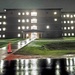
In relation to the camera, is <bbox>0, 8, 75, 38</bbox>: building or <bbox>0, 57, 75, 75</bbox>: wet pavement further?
<bbox>0, 8, 75, 38</bbox>: building

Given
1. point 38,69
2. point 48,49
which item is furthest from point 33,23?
point 38,69

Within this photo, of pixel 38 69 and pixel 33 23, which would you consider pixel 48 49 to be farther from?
pixel 33 23

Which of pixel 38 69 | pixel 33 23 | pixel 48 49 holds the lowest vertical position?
pixel 48 49

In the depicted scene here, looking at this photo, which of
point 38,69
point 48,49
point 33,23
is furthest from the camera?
point 33,23

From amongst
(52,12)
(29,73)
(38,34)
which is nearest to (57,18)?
(52,12)

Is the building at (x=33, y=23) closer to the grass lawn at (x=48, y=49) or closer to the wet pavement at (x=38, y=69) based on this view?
the grass lawn at (x=48, y=49)

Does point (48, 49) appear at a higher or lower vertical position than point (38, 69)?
lower

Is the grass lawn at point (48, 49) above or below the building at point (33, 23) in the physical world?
below

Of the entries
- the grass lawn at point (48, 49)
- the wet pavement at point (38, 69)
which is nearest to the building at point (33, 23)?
the grass lawn at point (48, 49)

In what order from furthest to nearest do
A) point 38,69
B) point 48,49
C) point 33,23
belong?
1. point 33,23
2. point 48,49
3. point 38,69

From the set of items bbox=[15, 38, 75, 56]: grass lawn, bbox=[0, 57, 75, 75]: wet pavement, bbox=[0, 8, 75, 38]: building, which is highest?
bbox=[0, 8, 75, 38]: building

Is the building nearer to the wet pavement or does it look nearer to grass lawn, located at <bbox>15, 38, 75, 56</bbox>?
grass lawn, located at <bbox>15, 38, 75, 56</bbox>

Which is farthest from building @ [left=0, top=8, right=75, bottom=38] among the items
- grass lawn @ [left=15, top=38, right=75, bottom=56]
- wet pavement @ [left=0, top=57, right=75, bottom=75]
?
wet pavement @ [left=0, top=57, right=75, bottom=75]

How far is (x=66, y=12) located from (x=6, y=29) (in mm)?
35956
